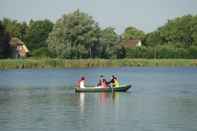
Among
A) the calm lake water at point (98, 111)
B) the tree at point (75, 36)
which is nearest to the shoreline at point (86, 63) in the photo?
the tree at point (75, 36)

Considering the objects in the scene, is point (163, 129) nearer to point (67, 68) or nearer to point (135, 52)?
point (67, 68)

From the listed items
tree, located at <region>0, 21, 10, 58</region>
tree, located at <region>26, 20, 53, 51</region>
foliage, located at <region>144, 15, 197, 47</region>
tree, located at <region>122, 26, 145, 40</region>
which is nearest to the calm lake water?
tree, located at <region>0, 21, 10, 58</region>

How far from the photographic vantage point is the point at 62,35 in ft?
346

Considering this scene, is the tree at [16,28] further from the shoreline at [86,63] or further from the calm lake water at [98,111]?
the calm lake water at [98,111]

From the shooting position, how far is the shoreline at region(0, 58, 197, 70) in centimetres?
9612

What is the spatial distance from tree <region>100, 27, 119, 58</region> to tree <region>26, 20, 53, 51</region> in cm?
3044

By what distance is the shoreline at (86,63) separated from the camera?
96.1 metres

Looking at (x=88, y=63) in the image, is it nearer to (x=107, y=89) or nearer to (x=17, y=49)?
(x=17, y=49)

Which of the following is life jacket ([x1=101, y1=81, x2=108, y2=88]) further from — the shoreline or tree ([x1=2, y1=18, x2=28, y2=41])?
tree ([x1=2, y1=18, x2=28, y2=41])

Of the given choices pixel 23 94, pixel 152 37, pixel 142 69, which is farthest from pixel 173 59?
pixel 23 94

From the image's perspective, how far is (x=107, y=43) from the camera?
10806cm

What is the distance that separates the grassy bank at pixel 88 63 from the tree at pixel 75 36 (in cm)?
388

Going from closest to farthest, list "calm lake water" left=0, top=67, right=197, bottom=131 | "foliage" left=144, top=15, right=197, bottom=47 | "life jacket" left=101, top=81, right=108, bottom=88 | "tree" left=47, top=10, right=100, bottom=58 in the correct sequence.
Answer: "calm lake water" left=0, top=67, right=197, bottom=131, "life jacket" left=101, top=81, right=108, bottom=88, "tree" left=47, top=10, right=100, bottom=58, "foliage" left=144, top=15, right=197, bottom=47

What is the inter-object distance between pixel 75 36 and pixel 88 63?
22.6ft
